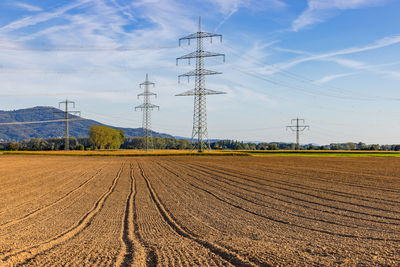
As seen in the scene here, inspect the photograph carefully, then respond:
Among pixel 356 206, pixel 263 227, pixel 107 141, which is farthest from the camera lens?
pixel 107 141

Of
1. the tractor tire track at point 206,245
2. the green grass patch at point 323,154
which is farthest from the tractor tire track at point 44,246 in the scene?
the green grass patch at point 323,154

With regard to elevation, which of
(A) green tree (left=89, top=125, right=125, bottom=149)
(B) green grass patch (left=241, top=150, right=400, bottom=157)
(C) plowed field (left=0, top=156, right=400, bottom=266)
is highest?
(A) green tree (left=89, top=125, right=125, bottom=149)

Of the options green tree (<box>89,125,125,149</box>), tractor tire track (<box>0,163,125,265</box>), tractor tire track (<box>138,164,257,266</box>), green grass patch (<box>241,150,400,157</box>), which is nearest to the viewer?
tractor tire track (<box>138,164,257,266</box>)

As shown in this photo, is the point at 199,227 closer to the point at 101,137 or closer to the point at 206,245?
the point at 206,245

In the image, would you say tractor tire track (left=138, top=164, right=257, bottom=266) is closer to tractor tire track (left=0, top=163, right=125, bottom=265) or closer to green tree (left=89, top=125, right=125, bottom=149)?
tractor tire track (left=0, top=163, right=125, bottom=265)

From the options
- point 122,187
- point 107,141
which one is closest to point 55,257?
point 122,187

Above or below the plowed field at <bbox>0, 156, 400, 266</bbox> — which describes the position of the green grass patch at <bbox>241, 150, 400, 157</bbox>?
above

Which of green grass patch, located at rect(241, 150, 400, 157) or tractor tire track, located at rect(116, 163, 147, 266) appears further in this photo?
green grass patch, located at rect(241, 150, 400, 157)

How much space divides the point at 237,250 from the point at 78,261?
353cm

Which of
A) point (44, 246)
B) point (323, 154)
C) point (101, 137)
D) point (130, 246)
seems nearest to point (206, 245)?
point (130, 246)

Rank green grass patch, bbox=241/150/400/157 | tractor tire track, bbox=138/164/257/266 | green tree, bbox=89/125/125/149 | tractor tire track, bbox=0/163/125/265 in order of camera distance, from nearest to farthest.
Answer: tractor tire track, bbox=138/164/257/266
tractor tire track, bbox=0/163/125/265
green grass patch, bbox=241/150/400/157
green tree, bbox=89/125/125/149

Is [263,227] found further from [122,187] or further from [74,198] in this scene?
[122,187]

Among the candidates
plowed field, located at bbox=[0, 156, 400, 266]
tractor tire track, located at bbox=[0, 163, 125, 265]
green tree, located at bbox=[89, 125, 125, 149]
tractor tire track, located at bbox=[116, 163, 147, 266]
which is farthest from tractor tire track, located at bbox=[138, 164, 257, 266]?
green tree, located at bbox=[89, 125, 125, 149]

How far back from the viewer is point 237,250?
8484mm
